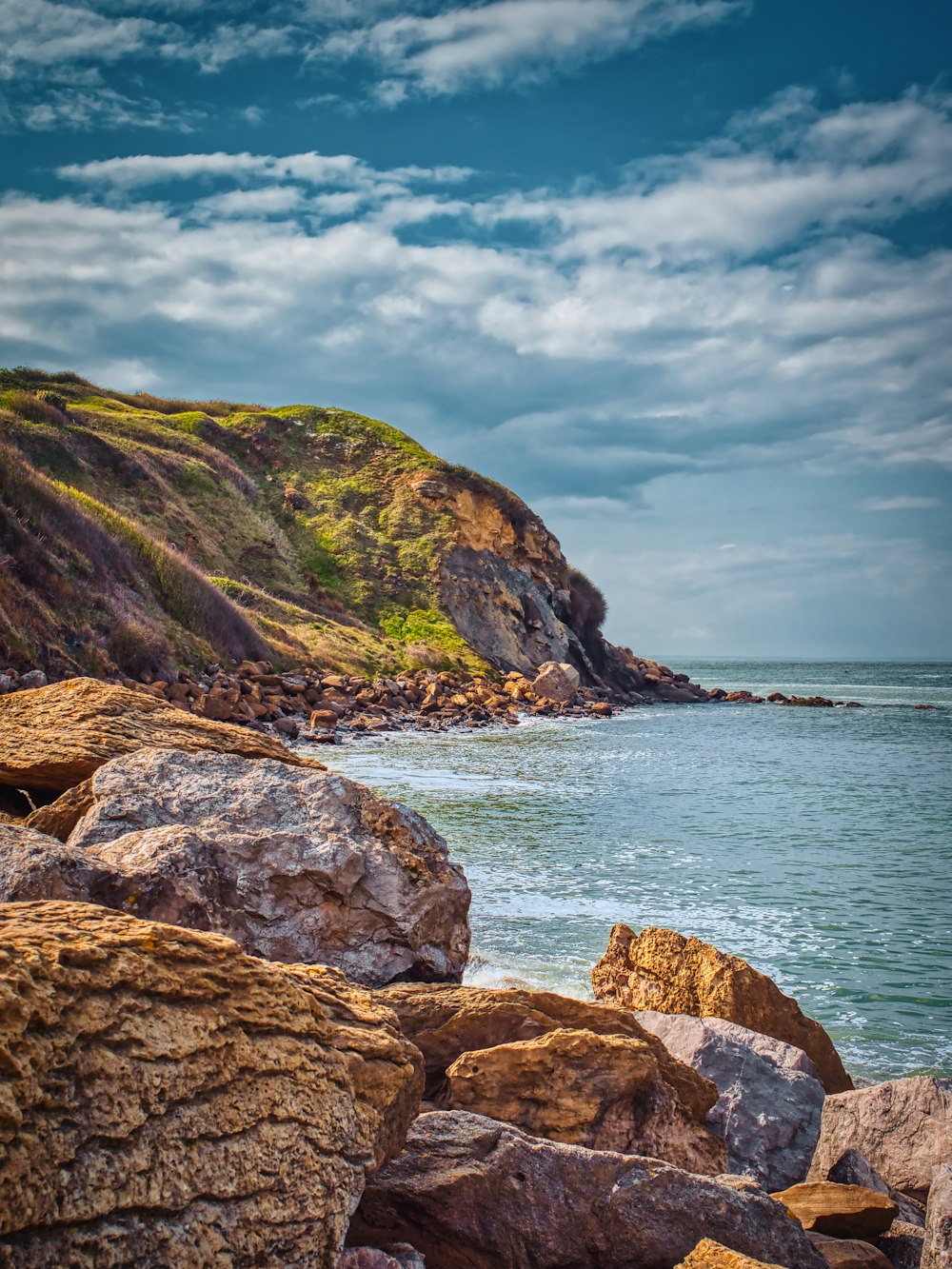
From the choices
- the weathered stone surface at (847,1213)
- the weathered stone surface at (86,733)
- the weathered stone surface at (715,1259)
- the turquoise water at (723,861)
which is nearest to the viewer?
the weathered stone surface at (715,1259)

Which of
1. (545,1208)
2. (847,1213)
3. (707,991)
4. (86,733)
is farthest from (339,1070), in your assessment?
(707,991)

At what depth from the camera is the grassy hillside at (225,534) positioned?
22234mm

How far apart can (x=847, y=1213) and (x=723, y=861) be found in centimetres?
883

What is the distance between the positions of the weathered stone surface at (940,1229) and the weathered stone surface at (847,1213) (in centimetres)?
43

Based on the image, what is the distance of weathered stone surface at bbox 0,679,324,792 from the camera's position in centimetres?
594

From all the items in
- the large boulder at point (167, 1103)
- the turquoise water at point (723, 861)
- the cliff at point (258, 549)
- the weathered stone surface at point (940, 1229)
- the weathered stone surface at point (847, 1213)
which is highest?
the cliff at point (258, 549)

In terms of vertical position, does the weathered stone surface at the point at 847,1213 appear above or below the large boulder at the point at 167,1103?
below

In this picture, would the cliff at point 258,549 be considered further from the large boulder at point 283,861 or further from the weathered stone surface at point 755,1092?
the weathered stone surface at point 755,1092

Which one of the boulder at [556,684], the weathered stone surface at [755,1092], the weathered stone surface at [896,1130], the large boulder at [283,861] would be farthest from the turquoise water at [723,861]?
the boulder at [556,684]

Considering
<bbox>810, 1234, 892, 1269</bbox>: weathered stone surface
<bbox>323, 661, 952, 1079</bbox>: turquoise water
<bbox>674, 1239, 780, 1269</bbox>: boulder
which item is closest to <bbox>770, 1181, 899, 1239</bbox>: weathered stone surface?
<bbox>810, 1234, 892, 1269</bbox>: weathered stone surface

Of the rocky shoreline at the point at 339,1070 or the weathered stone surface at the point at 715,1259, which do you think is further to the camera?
the weathered stone surface at the point at 715,1259

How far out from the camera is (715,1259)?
2.84 meters

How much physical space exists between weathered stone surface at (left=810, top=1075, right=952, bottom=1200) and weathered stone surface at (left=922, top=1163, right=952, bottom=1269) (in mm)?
1248

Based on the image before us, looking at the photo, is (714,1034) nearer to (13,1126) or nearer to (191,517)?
(13,1126)
